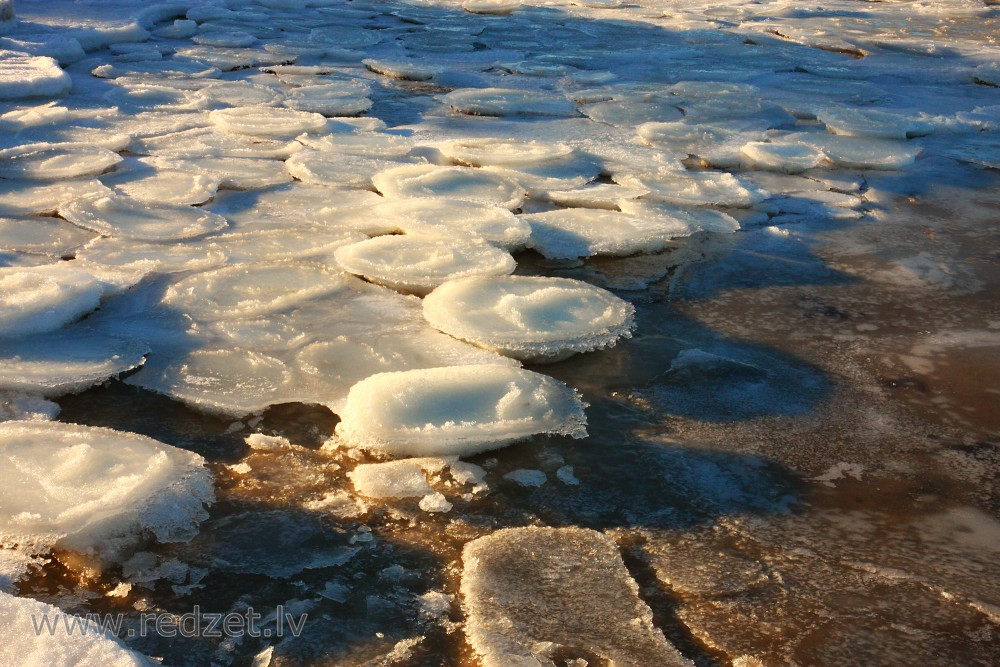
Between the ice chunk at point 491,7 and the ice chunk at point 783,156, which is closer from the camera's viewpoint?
the ice chunk at point 783,156

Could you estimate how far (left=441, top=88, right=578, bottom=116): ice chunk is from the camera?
205 inches

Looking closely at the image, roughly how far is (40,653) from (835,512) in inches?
57.0

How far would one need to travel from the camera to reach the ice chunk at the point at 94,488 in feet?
5.34

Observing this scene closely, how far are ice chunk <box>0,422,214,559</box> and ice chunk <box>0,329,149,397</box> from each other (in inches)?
8.8

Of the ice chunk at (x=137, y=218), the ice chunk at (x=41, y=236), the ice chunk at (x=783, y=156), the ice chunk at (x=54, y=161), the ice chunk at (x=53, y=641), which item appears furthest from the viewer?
the ice chunk at (x=783, y=156)

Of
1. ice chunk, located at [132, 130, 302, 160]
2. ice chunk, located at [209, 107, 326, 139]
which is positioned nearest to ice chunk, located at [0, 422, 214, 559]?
ice chunk, located at [132, 130, 302, 160]

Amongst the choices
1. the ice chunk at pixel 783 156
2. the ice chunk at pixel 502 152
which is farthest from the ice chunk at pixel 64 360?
the ice chunk at pixel 783 156

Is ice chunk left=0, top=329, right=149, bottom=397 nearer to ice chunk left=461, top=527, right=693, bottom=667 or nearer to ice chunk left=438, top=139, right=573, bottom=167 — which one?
ice chunk left=461, top=527, right=693, bottom=667

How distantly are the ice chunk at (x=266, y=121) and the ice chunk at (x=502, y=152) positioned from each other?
74 centimetres

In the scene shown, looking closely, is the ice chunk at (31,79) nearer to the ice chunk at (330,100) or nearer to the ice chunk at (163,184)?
the ice chunk at (330,100)

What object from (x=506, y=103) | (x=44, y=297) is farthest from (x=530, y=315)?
(x=506, y=103)

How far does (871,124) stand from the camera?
504 centimetres

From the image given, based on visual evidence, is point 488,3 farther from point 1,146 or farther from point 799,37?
point 1,146

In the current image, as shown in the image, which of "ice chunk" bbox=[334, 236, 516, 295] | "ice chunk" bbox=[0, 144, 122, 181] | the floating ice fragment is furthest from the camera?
the floating ice fragment
